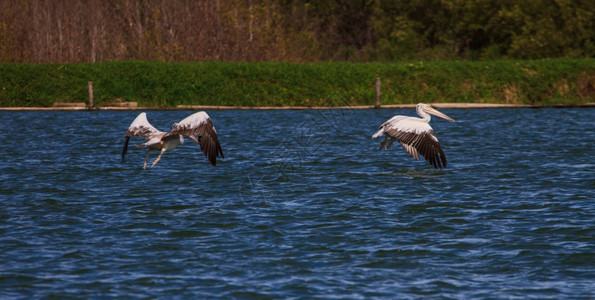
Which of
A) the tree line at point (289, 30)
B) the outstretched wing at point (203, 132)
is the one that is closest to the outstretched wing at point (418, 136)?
the outstretched wing at point (203, 132)

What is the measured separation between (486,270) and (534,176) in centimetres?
767

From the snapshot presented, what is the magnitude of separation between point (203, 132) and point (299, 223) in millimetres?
2908

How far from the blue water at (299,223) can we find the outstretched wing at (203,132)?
82cm

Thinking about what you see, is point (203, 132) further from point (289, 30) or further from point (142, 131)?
point (289, 30)

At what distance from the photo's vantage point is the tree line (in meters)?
41.1

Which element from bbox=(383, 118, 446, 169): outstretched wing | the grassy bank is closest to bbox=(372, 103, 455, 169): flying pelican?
bbox=(383, 118, 446, 169): outstretched wing

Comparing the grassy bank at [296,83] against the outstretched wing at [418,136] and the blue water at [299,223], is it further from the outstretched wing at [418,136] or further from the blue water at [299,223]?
the outstretched wing at [418,136]

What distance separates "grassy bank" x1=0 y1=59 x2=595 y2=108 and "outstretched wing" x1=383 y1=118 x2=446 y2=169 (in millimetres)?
21766

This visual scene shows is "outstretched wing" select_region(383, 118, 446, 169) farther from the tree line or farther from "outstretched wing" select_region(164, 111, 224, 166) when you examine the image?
the tree line

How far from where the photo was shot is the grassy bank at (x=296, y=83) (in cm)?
3656

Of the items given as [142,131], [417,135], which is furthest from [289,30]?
[142,131]

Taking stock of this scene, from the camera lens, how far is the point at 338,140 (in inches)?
961

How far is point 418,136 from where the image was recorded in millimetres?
15672

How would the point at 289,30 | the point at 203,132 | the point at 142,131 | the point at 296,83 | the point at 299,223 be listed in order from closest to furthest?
the point at 299,223, the point at 203,132, the point at 142,131, the point at 296,83, the point at 289,30
